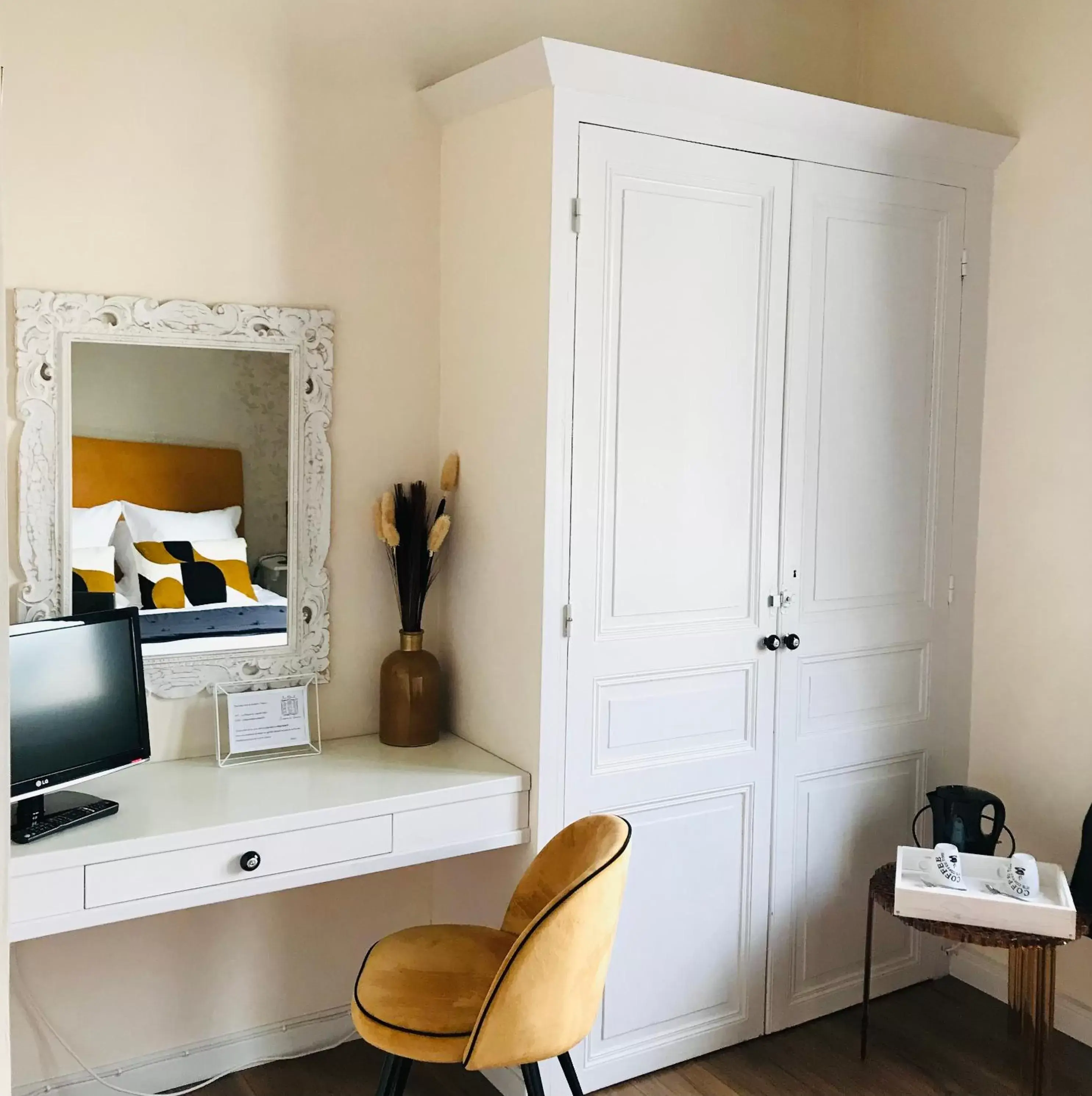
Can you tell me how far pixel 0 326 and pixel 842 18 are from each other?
10.7ft

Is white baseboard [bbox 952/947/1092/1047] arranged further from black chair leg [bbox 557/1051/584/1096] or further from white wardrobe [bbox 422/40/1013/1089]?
black chair leg [bbox 557/1051/584/1096]

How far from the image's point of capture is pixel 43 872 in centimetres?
191

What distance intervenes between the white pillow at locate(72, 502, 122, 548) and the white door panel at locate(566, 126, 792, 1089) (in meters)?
0.95

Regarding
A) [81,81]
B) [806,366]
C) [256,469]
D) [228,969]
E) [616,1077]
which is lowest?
[616,1077]

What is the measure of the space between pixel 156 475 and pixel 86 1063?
1.25m

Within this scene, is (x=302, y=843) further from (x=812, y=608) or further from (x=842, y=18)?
(x=842, y=18)

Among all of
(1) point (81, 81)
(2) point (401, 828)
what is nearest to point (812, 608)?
(2) point (401, 828)

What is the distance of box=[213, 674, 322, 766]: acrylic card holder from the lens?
8.06 ft

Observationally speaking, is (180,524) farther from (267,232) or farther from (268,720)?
(267,232)

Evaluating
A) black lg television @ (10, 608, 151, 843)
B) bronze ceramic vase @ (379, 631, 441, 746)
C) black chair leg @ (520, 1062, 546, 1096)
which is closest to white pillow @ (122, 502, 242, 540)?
black lg television @ (10, 608, 151, 843)

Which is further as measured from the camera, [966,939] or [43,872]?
[966,939]

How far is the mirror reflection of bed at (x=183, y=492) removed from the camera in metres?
2.31

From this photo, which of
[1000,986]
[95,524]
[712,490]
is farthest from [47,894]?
[1000,986]

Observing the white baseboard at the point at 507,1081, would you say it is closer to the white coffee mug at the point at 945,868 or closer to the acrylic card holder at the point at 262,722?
the acrylic card holder at the point at 262,722
